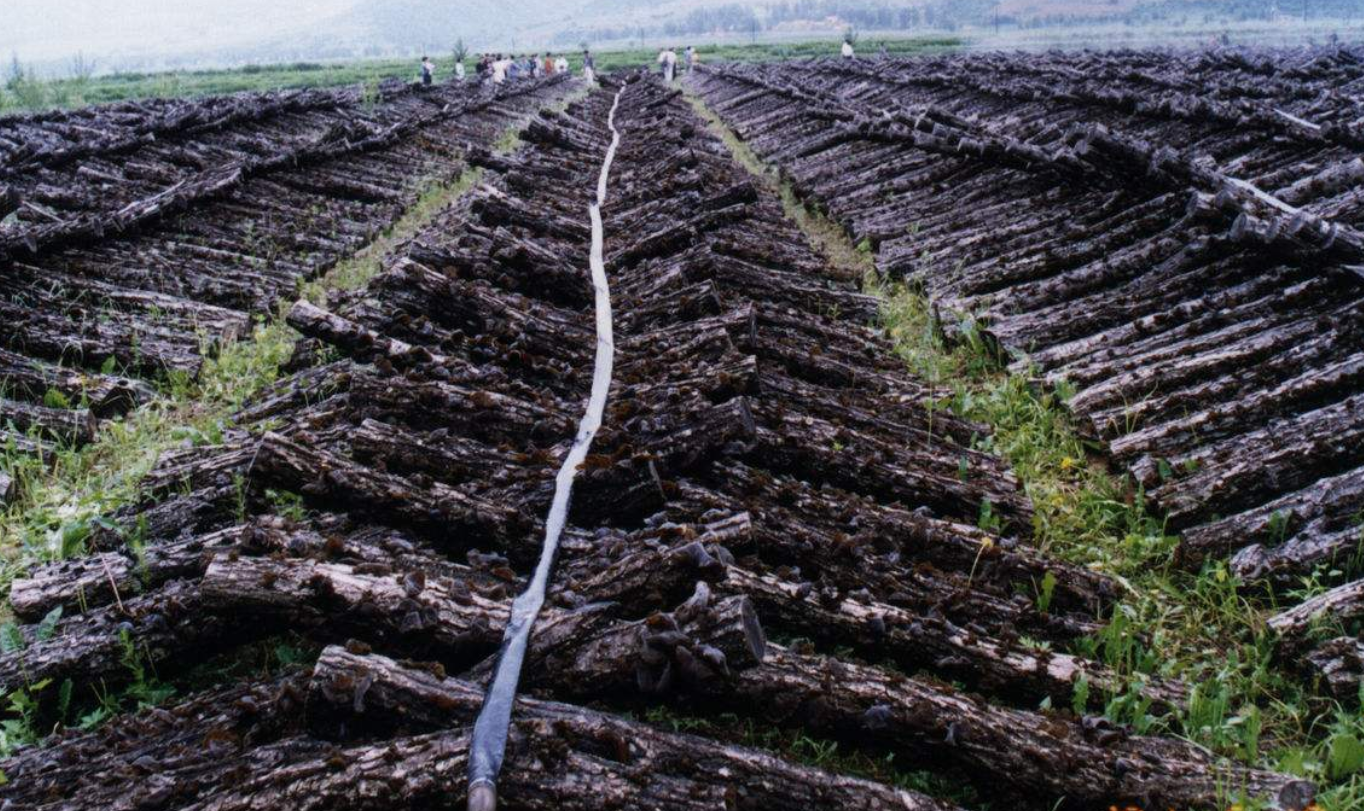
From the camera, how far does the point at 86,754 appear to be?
119 inches

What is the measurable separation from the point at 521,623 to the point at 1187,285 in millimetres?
5743

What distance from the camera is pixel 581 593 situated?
3352 mm

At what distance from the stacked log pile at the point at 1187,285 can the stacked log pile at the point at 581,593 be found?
3.02 ft

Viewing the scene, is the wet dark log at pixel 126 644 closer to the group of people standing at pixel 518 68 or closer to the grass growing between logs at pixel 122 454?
the grass growing between logs at pixel 122 454

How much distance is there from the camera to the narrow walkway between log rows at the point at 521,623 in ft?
8.36

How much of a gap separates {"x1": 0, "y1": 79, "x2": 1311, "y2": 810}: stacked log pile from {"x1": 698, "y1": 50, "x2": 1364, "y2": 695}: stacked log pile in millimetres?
920

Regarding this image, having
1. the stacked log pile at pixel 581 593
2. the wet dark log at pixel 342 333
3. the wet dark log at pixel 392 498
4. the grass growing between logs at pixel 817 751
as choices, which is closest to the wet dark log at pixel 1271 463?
the stacked log pile at pixel 581 593

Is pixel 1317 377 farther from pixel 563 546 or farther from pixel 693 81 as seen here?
pixel 693 81

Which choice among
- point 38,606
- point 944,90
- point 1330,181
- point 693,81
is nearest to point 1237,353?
point 1330,181

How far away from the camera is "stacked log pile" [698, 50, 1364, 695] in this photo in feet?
15.6

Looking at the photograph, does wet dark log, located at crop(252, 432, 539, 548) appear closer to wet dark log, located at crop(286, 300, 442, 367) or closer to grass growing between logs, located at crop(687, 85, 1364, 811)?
wet dark log, located at crop(286, 300, 442, 367)

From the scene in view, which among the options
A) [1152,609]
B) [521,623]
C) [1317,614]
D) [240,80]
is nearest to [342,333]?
[521,623]

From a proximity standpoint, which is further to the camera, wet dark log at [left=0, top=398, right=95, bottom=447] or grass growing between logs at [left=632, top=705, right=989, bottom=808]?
wet dark log at [left=0, top=398, right=95, bottom=447]

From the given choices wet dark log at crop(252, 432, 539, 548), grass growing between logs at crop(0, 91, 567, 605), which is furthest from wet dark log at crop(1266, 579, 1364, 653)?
grass growing between logs at crop(0, 91, 567, 605)
